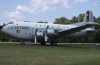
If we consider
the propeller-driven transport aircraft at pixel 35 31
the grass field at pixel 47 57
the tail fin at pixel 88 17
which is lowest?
the grass field at pixel 47 57

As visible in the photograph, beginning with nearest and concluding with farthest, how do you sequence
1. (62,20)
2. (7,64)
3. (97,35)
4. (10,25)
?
(7,64) → (10,25) → (97,35) → (62,20)

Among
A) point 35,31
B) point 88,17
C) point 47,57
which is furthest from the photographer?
point 88,17

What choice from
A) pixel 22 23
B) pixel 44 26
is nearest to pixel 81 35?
pixel 44 26

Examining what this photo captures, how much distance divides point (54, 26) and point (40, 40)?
11.0 feet

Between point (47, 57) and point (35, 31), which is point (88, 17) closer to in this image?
point (35, 31)

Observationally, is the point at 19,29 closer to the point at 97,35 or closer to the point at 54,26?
the point at 54,26

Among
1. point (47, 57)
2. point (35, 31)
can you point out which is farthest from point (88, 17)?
point (47, 57)

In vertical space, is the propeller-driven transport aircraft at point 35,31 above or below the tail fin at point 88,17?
below

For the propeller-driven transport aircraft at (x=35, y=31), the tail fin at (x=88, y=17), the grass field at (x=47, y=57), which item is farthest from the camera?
the tail fin at (x=88, y=17)

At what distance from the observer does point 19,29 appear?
140ft

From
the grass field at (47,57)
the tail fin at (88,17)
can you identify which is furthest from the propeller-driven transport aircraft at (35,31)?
the grass field at (47,57)

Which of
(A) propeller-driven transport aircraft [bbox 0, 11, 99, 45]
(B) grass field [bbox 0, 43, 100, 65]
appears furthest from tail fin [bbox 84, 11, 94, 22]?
(B) grass field [bbox 0, 43, 100, 65]

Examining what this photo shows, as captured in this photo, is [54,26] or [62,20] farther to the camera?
[62,20]

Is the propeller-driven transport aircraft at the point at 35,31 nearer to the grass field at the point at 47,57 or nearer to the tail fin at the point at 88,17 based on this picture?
the tail fin at the point at 88,17
